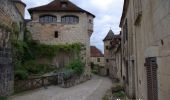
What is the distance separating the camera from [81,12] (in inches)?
1303

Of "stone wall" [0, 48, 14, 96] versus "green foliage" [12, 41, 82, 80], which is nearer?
"stone wall" [0, 48, 14, 96]

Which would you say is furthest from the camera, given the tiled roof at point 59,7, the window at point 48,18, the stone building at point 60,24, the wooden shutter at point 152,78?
the tiled roof at point 59,7

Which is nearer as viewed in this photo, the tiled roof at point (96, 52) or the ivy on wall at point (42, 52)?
the ivy on wall at point (42, 52)

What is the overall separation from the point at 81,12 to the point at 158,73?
28183mm

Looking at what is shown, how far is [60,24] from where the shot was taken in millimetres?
32031

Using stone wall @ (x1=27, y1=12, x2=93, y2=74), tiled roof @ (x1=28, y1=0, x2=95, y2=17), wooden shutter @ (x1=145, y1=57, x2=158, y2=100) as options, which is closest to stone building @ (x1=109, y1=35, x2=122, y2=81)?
stone wall @ (x1=27, y1=12, x2=93, y2=74)

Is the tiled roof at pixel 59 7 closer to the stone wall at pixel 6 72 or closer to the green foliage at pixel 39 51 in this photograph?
the green foliage at pixel 39 51

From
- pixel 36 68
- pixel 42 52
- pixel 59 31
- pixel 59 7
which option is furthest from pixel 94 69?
pixel 36 68

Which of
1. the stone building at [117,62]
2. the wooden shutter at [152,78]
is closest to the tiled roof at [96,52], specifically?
the stone building at [117,62]

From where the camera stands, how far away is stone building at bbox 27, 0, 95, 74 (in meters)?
31.6

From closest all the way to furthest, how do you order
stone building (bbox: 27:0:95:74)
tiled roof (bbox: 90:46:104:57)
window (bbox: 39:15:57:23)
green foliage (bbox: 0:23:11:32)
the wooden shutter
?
the wooden shutter, green foliage (bbox: 0:23:11:32), stone building (bbox: 27:0:95:74), window (bbox: 39:15:57:23), tiled roof (bbox: 90:46:104:57)

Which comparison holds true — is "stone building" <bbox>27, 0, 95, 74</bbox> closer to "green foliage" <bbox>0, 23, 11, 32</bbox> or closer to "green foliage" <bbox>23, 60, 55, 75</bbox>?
"green foliage" <bbox>23, 60, 55, 75</bbox>

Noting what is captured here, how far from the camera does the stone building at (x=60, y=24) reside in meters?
31.6

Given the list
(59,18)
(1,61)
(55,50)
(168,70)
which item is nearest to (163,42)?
(168,70)
